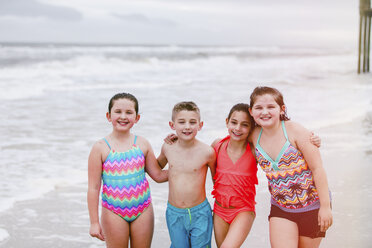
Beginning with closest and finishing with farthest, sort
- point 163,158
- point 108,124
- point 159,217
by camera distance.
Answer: point 163,158, point 159,217, point 108,124

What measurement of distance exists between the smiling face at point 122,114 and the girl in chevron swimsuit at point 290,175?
3.01 ft

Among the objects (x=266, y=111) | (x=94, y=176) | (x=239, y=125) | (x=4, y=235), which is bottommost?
(x=4, y=235)

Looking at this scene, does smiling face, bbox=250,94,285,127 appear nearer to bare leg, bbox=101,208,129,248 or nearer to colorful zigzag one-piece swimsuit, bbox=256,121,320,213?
colorful zigzag one-piece swimsuit, bbox=256,121,320,213

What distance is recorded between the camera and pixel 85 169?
234 inches

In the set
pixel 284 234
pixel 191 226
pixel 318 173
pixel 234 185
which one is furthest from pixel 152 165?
pixel 318 173

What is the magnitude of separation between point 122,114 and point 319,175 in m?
1.48

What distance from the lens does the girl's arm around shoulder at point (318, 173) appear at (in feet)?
9.61

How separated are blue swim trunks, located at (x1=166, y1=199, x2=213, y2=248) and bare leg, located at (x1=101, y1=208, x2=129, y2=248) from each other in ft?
1.17

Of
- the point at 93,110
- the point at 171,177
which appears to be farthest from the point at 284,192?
the point at 93,110

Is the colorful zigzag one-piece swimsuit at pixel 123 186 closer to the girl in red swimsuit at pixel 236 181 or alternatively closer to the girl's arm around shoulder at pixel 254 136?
the girl in red swimsuit at pixel 236 181

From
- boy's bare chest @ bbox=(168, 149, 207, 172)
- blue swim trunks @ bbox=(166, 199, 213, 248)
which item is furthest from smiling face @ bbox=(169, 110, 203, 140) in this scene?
blue swim trunks @ bbox=(166, 199, 213, 248)

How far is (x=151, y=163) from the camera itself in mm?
3332

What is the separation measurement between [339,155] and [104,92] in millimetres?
9788

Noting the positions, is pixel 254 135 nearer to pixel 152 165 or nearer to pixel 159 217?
pixel 152 165
